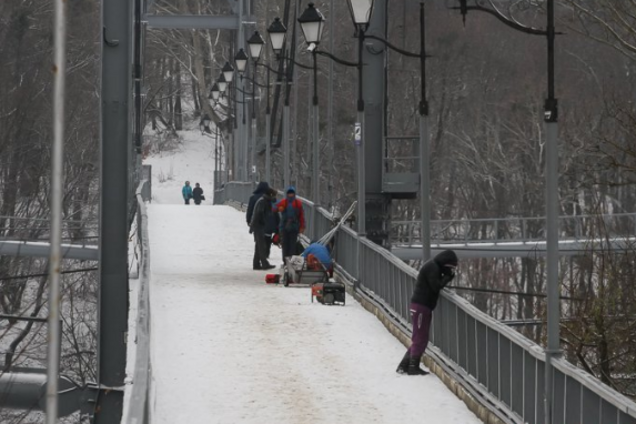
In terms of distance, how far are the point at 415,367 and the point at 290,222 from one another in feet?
32.5

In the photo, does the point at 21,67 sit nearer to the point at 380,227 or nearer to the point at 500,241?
the point at 500,241

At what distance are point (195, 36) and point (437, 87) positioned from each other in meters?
16.6

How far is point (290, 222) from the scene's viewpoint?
996 inches

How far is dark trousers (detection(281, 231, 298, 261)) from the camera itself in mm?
25078

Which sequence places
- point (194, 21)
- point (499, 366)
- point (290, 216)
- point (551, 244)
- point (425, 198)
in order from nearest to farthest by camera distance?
point (551, 244) → point (499, 366) → point (425, 198) → point (290, 216) → point (194, 21)

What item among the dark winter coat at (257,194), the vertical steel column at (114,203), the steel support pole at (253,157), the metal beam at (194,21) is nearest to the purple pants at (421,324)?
the vertical steel column at (114,203)

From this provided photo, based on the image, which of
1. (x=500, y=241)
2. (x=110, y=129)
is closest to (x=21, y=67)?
(x=500, y=241)

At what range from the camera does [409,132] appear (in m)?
70.4

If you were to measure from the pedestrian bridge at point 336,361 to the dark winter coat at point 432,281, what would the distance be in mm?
242

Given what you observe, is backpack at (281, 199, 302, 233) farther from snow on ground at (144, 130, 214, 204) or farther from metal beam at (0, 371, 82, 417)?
snow on ground at (144, 130, 214, 204)

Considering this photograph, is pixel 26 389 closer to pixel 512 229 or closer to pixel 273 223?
pixel 273 223

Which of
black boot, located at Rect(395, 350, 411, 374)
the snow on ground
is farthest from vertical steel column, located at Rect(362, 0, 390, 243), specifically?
the snow on ground

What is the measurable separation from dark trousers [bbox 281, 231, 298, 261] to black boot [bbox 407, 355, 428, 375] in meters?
9.52

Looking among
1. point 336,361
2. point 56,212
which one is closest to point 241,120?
point 336,361
